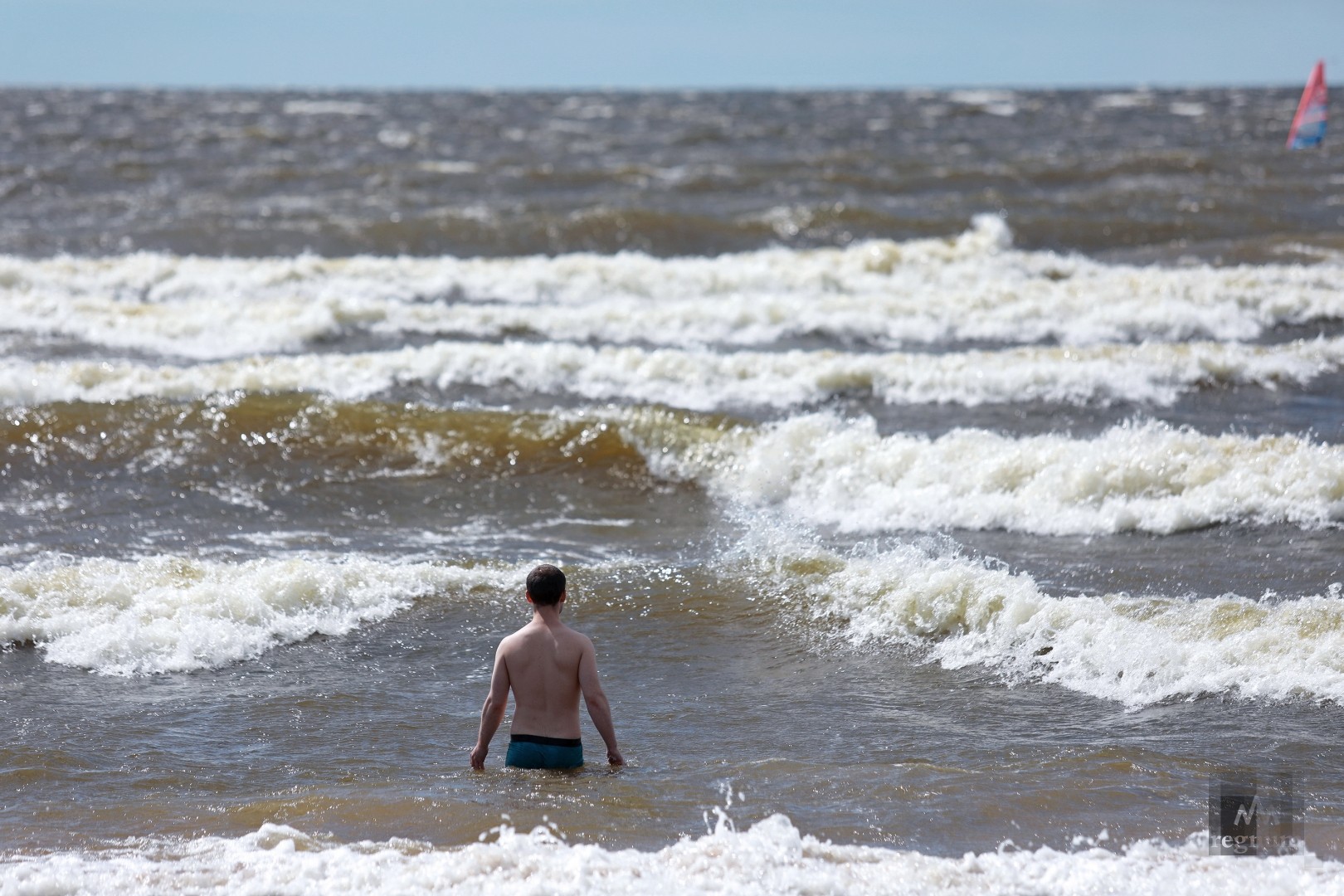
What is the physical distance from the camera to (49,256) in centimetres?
2198

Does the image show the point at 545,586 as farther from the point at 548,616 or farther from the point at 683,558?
the point at 683,558

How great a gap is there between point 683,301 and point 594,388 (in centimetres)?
489

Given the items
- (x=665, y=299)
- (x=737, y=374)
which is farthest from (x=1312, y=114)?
(x=737, y=374)

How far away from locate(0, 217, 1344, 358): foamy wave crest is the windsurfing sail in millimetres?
1892

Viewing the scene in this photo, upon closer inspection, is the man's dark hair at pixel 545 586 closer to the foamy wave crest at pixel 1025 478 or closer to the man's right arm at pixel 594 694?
the man's right arm at pixel 594 694

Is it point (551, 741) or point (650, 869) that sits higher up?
point (551, 741)

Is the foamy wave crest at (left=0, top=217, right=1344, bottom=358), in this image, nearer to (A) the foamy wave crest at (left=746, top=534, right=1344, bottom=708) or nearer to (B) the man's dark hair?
(A) the foamy wave crest at (left=746, top=534, right=1344, bottom=708)

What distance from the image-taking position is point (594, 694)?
17.2 ft

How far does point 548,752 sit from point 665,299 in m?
13.9

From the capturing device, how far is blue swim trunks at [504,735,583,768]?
5.41 m

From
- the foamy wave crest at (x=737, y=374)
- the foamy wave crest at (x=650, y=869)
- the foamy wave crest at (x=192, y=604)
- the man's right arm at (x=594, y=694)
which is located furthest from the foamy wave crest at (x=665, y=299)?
the foamy wave crest at (x=650, y=869)

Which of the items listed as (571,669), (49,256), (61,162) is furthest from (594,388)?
(61,162)

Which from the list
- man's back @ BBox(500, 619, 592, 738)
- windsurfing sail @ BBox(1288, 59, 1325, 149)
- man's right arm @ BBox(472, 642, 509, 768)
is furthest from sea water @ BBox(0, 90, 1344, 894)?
windsurfing sail @ BBox(1288, 59, 1325, 149)

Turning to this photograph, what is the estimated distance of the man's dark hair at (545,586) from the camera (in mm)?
5305
